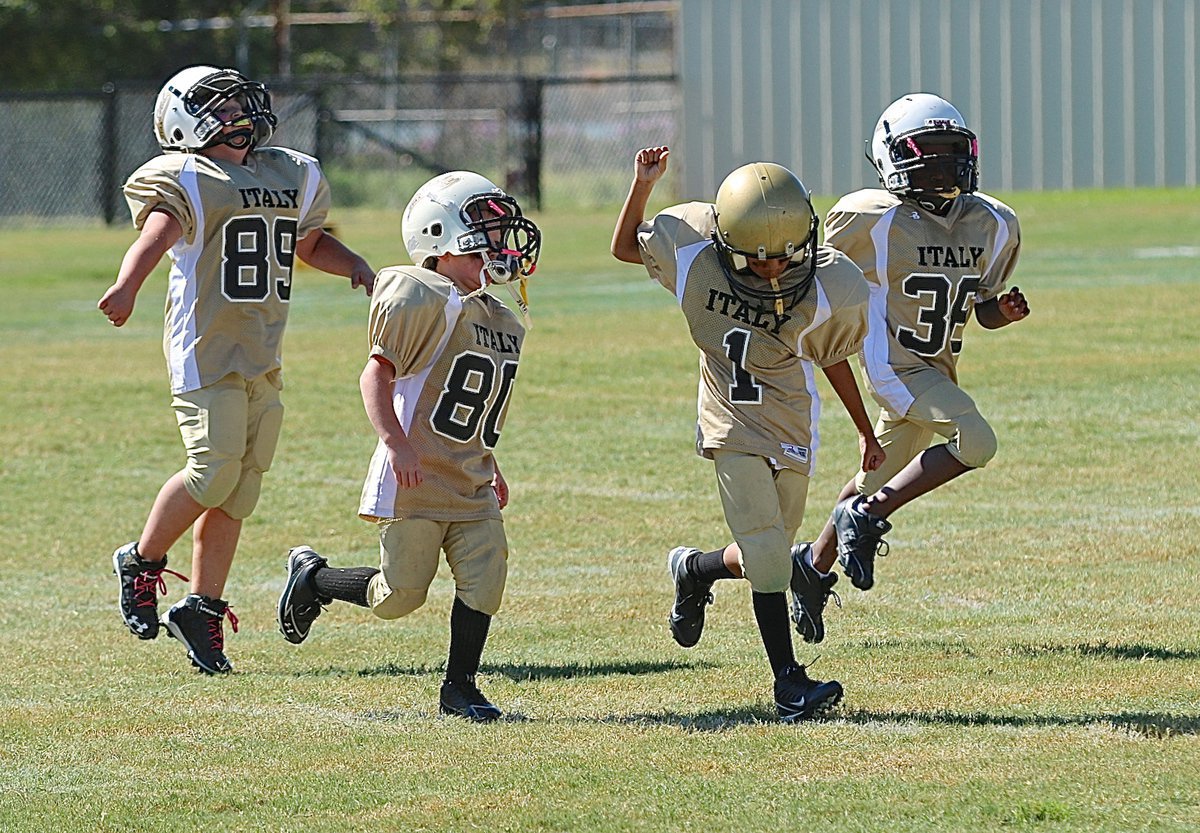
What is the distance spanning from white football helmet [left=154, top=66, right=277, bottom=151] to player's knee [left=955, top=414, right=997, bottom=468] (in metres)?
2.52

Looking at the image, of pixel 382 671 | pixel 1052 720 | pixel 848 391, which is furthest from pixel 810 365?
pixel 382 671

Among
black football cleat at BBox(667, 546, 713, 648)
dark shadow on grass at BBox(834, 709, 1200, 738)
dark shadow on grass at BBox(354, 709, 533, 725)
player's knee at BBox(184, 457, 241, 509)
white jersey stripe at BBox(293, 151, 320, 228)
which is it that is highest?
white jersey stripe at BBox(293, 151, 320, 228)

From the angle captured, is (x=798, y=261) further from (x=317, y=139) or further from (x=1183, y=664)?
(x=317, y=139)

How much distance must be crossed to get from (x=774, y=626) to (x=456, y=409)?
3.56ft

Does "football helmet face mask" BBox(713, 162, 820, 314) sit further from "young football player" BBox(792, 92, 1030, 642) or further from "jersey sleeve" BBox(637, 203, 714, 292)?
"young football player" BBox(792, 92, 1030, 642)

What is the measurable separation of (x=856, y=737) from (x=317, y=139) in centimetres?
2827

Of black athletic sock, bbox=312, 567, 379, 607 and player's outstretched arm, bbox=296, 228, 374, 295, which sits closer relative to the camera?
black athletic sock, bbox=312, 567, 379, 607

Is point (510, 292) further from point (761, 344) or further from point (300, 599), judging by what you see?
point (300, 599)

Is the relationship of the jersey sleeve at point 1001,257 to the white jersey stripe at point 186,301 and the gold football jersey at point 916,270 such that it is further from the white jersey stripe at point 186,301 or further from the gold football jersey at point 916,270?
the white jersey stripe at point 186,301

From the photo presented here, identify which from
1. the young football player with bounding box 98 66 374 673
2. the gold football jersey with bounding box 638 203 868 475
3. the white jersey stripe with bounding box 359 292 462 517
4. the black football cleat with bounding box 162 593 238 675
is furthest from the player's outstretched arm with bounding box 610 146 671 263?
the black football cleat with bounding box 162 593 238 675

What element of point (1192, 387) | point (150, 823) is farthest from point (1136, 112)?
point (150, 823)

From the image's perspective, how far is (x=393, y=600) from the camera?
546cm

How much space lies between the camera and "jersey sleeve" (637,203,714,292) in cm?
542

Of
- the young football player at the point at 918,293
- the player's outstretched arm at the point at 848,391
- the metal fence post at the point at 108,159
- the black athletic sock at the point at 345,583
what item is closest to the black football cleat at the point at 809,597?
the young football player at the point at 918,293
